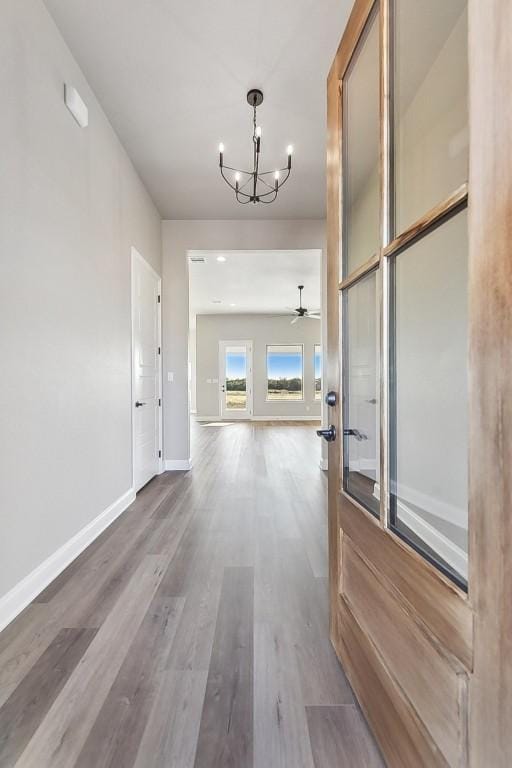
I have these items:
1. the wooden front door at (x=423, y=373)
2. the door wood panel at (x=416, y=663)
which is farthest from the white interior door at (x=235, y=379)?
the door wood panel at (x=416, y=663)

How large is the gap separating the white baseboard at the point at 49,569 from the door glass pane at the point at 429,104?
2076 mm

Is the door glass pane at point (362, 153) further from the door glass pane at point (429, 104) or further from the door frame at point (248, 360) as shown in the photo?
the door frame at point (248, 360)

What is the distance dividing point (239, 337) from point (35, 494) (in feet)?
28.9

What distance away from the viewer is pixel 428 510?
3.05 feet

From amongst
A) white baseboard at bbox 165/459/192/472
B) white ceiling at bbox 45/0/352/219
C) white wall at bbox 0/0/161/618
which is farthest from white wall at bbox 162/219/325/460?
white wall at bbox 0/0/161/618

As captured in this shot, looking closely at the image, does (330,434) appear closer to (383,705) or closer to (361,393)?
(361,393)

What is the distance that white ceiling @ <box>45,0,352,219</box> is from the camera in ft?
6.34

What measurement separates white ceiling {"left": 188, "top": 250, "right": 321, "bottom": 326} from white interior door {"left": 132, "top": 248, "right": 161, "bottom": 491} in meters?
0.99

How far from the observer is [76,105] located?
2131 millimetres

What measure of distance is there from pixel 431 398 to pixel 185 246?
4.02 meters

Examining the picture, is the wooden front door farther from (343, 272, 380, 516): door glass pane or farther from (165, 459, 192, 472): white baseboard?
(165, 459, 192, 472): white baseboard

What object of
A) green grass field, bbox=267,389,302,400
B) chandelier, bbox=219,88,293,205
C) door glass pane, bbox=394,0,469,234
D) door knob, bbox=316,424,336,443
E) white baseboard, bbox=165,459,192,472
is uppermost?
chandelier, bbox=219,88,293,205

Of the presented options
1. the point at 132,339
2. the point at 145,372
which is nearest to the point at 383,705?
the point at 132,339

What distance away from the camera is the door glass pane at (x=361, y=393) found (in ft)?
3.51
